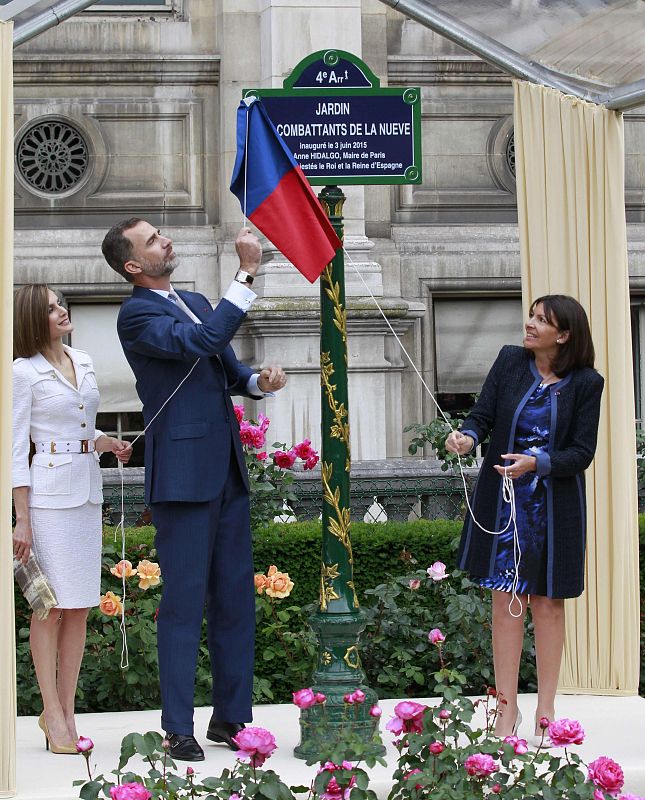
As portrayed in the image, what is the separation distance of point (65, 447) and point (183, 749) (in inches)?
46.7

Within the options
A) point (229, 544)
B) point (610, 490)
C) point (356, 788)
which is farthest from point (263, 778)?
point (610, 490)

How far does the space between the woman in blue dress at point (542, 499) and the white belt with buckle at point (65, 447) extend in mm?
1351

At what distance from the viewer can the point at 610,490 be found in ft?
22.6

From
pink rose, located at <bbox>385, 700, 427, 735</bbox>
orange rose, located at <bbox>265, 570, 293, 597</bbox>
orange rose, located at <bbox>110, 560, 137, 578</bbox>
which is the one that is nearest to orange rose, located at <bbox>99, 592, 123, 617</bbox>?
orange rose, located at <bbox>110, 560, 137, 578</bbox>

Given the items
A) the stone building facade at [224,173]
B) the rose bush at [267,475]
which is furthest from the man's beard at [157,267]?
the stone building facade at [224,173]

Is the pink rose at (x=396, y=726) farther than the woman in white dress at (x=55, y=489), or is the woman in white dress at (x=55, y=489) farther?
the woman in white dress at (x=55, y=489)

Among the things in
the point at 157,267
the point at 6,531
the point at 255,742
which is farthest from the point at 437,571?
the point at 255,742

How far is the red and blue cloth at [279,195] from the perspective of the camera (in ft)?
18.6

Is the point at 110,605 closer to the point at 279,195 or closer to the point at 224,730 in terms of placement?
the point at 224,730

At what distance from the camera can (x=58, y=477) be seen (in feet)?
18.7

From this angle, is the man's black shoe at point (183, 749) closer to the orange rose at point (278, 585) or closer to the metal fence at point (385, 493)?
the orange rose at point (278, 585)

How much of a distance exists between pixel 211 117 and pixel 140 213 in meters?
1.01

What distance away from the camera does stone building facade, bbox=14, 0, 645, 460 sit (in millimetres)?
12750

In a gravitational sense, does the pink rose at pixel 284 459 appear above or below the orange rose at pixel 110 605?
above
